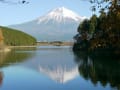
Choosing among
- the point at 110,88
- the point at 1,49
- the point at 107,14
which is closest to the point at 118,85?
the point at 110,88

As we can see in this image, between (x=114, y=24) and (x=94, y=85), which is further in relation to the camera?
(x=94, y=85)

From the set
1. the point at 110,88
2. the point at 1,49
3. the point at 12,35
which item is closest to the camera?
the point at 110,88

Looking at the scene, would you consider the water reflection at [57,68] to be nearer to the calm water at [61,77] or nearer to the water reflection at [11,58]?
the calm water at [61,77]

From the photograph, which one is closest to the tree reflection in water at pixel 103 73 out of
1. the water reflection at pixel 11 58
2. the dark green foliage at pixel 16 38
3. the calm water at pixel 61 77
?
the calm water at pixel 61 77

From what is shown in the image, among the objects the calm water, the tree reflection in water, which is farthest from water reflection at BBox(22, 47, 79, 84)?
the tree reflection in water

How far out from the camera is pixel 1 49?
3091 inches

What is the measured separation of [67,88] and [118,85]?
8.81ft

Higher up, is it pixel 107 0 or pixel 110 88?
pixel 107 0

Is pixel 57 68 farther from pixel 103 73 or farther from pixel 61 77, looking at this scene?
pixel 103 73

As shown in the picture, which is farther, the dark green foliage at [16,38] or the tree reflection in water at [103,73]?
the dark green foliage at [16,38]

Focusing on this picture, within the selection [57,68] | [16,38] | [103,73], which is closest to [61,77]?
[103,73]

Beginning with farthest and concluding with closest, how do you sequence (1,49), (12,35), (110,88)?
(12,35) < (1,49) < (110,88)

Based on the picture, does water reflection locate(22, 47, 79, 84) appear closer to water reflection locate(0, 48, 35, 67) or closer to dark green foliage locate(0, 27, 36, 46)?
water reflection locate(0, 48, 35, 67)

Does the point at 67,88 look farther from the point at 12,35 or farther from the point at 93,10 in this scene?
the point at 12,35
